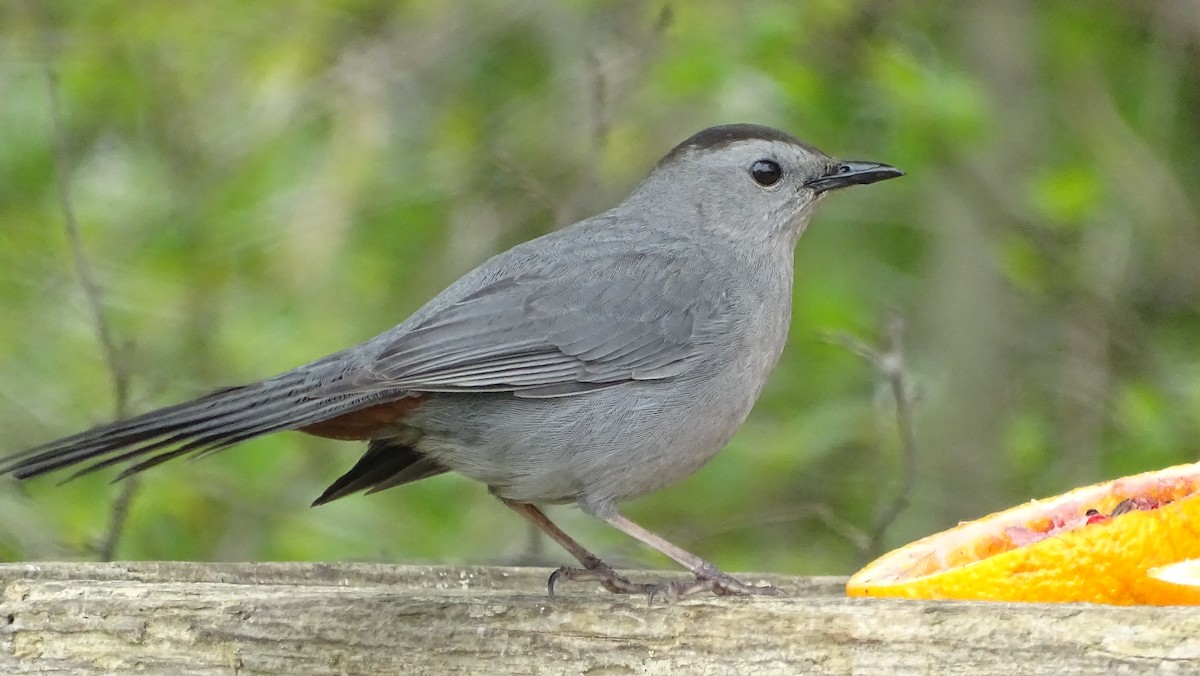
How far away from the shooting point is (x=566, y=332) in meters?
3.93

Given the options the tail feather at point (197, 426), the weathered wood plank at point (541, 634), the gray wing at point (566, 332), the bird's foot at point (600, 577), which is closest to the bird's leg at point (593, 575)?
the bird's foot at point (600, 577)

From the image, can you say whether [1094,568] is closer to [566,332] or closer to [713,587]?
[713,587]

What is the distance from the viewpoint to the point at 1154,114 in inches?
295

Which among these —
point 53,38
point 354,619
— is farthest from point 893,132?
point 354,619

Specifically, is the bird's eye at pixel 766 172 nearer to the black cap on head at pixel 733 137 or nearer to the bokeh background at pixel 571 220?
the black cap on head at pixel 733 137

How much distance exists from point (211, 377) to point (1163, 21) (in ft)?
15.6

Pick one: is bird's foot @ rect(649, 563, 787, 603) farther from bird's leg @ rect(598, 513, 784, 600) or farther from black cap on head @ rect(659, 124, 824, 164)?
black cap on head @ rect(659, 124, 824, 164)

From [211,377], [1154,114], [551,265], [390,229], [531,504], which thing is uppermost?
[1154,114]

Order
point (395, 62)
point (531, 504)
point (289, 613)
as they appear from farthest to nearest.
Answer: point (395, 62) < point (531, 504) < point (289, 613)

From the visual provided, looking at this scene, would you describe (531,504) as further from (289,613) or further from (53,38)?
(53,38)

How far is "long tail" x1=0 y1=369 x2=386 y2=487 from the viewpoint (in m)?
3.09

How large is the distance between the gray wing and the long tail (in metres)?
0.17

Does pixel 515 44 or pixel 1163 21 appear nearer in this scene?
pixel 1163 21

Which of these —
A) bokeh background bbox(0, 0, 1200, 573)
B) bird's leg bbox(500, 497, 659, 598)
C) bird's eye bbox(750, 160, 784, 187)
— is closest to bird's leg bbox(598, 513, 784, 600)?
bird's leg bbox(500, 497, 659, 598)
